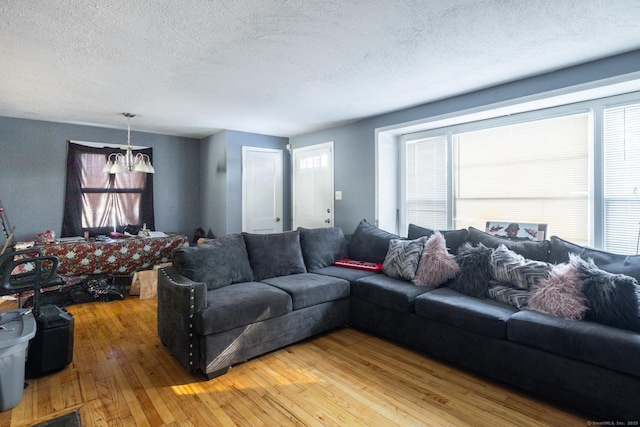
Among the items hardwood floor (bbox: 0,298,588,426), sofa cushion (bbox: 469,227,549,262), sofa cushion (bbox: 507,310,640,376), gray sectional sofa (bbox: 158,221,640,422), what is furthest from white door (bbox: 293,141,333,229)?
sofa cushion (bbox: 507,310,640,376)

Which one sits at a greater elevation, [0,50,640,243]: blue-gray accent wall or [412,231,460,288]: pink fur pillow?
[0,50,640,243]: blue-gray accent wall

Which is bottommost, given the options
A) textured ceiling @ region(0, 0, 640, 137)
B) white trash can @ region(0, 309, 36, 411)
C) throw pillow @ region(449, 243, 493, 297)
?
white trash can @ region(0, 309, 36, 411)

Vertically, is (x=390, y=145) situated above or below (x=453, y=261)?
above

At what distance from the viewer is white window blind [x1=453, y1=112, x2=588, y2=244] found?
10.3 ft

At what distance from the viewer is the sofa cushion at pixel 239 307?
236 centimetres

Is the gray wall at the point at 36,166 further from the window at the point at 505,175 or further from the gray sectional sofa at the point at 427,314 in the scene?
the window at the point at 505,175

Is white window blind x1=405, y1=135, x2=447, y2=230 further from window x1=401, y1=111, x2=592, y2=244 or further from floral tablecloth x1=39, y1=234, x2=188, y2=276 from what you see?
floral tablecloth x1=39, y1=234, x2=188, y2=276

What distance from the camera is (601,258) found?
8.01 feet

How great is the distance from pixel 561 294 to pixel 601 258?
493 mm

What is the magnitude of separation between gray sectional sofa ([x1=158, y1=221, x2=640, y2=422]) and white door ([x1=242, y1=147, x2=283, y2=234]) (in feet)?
6.82

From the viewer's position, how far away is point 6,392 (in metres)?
1.99

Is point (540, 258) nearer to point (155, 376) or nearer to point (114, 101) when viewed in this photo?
point (155, 376)

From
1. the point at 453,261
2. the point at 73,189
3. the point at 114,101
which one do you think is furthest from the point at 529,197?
the point at 73,189

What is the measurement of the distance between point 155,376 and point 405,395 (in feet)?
5.81
